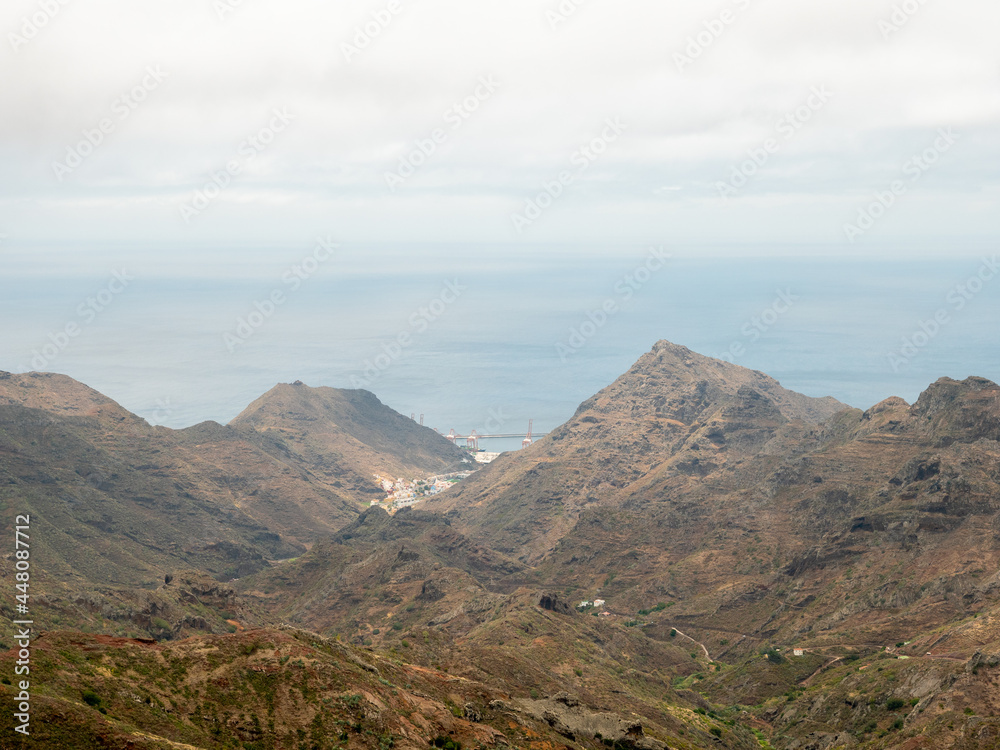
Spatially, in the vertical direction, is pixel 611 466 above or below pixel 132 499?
above

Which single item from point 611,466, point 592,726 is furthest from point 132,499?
point 592,726

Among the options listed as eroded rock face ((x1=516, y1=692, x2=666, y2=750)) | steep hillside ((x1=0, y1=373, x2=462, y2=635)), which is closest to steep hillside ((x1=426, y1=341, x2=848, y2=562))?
steep hillside ((x1=0, y1=373, x2=462, y2=635))

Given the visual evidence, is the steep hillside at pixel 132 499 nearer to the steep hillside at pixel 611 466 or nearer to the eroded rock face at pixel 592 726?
the steep hillside at pixel 611 466

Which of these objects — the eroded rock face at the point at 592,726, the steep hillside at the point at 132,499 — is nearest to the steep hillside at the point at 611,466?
the steep hillside at the point at 132,499

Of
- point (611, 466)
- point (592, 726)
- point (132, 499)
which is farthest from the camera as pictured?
point (611, 466)

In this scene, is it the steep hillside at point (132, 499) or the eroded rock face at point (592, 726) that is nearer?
the eroded rock face at point (592, 726)

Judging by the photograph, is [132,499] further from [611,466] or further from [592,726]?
[592,726]

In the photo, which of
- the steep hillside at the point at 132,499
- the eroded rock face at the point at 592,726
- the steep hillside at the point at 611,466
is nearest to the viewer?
the eroded rock face at the point at 592,726

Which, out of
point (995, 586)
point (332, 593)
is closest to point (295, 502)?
point (332, 593)

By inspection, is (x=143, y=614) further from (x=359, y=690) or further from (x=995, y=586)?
(x=995, y=586)

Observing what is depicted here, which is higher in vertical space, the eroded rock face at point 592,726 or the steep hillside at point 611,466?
the steep hillside at point 611,466

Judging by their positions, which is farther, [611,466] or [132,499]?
[611,466]
